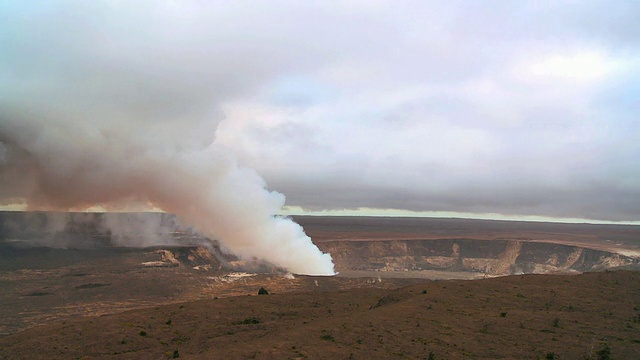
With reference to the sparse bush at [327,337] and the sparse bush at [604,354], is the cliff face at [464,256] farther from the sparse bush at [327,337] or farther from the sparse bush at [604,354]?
the sparse bush at [604,354]

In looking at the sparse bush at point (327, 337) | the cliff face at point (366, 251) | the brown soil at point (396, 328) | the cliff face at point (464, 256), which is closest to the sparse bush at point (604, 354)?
the brown soil at point (396, 328)

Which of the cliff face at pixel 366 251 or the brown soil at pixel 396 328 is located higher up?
the brown soil at pixel 396 328

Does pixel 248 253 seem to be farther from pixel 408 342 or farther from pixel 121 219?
pixel 121 219

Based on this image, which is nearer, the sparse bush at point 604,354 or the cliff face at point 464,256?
the sparse bush at point 604,354

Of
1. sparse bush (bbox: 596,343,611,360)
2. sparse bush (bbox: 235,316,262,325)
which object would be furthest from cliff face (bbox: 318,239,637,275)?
sparse bush (bbox: 596,343,611,360)

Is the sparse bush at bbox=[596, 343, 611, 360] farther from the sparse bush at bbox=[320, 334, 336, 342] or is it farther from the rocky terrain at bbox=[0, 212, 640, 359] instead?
the sparse bush at bbox=[320, 334, 336, 342]

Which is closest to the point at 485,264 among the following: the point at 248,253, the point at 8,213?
the point at 248,253

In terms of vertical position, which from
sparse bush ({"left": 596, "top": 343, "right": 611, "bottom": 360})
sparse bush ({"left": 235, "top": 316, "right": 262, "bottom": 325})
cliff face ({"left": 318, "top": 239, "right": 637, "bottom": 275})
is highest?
sparse bush ({"left": 596, "top": 343, "right": 611, "bottom": 360})

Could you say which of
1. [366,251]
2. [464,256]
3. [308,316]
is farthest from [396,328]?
[464,256]
